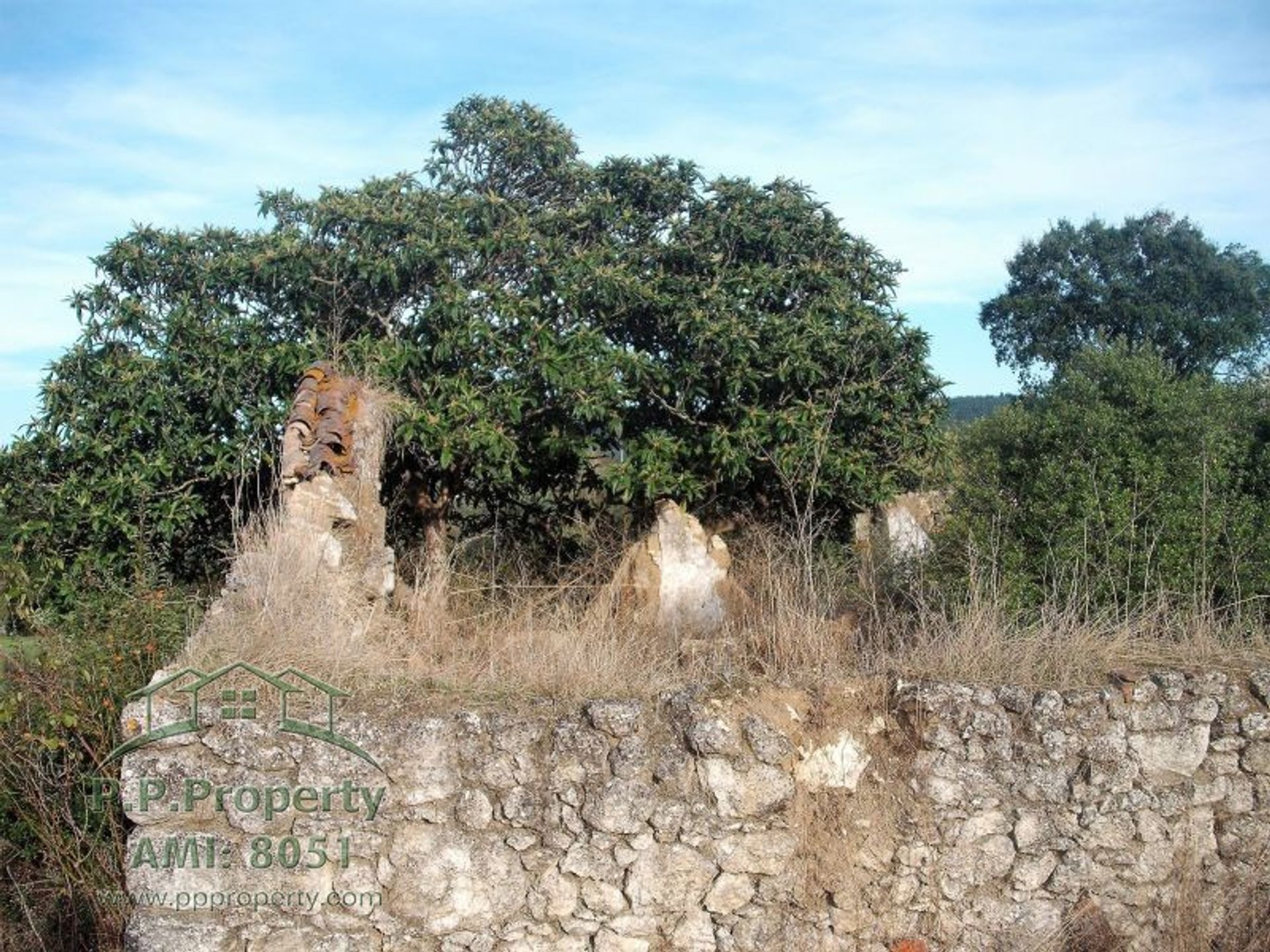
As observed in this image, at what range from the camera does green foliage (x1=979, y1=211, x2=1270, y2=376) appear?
22.6 meters

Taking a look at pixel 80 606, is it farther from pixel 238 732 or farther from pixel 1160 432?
pixel 1160 432

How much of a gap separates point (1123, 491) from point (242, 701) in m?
5.31

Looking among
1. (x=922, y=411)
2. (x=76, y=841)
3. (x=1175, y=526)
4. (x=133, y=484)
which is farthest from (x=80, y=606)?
(x=1175, y=526)

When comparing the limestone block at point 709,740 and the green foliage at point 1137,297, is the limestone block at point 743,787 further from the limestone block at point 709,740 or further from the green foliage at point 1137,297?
the green foliage at point 1137,297

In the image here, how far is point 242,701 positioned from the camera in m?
4.81

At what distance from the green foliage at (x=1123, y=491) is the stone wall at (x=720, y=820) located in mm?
1482

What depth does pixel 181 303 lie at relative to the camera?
325 inches

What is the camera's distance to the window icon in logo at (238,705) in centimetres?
476

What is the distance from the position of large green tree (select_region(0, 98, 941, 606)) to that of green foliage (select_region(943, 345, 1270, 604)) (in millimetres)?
1032

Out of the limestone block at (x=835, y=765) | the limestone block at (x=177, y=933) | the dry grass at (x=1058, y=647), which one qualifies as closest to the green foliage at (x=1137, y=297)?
the dry grass at (x=1058, y=647)

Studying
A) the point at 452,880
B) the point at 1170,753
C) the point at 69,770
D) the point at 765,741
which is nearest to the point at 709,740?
the point at 765,741

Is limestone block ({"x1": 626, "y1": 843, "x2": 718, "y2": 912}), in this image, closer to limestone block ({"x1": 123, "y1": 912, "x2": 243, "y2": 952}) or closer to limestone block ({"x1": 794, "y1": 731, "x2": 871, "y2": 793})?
limestone block ({"x1": 794, "y1": 731, "x2": 871, "y2": 793})

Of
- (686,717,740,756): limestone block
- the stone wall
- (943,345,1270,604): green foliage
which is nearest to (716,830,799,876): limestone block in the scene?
the stone wall

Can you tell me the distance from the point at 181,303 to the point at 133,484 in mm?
1331
